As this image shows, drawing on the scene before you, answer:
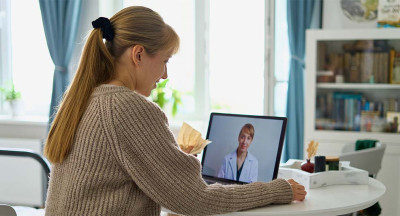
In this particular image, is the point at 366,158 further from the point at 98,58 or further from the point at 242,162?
the point at 98,58

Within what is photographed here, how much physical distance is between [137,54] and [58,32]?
330 cm

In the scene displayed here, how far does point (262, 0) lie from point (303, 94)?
918mm

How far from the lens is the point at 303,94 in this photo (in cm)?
417

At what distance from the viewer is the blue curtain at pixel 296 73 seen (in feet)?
13.4

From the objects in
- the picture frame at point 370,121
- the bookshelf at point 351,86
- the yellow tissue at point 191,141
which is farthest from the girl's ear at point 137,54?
the picture frame at point 370,121

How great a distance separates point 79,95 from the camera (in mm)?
1475

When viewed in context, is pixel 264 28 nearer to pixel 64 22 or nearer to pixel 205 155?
pixel 64 22

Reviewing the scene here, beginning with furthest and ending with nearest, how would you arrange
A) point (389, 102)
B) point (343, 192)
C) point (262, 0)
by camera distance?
point (262, 0)
point (389, 102)
point (343, 192)

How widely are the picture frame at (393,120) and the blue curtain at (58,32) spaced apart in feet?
9.04

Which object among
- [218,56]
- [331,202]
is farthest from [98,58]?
[218,56]

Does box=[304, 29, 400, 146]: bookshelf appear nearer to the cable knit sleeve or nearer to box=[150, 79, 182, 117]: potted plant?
box=[150, 79, 182, 117]: potted plant

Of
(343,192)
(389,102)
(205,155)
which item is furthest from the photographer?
(389,102)

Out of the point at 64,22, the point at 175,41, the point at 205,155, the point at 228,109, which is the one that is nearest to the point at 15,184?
the point at 64,22

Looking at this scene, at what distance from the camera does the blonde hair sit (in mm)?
1448
